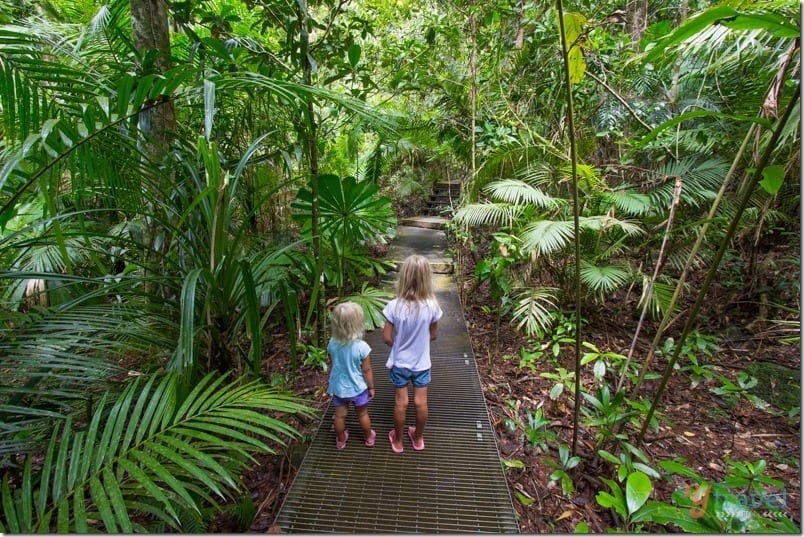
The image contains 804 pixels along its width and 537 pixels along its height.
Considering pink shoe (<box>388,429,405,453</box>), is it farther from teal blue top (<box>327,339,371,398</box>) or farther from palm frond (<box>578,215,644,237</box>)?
palm frond (<box>578,215,644,237</box>)

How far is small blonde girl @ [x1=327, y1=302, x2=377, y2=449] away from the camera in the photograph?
1.58 meters

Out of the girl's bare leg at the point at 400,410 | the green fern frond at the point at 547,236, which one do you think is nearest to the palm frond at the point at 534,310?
the green fern frond at the point at 547,236

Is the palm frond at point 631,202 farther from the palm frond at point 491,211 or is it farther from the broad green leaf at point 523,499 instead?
the broad green leaf at point 523,499

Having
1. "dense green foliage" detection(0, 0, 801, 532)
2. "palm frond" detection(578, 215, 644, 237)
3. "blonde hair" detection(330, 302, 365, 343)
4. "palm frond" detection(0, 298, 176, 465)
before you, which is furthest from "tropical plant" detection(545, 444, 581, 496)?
"palm frond" detection(0, 298, 176, 465)

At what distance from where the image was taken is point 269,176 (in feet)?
8.66

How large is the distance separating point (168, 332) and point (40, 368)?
42 cm

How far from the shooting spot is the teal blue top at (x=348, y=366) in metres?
1.60

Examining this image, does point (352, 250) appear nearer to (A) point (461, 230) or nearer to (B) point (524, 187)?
(A) point (461, 230)

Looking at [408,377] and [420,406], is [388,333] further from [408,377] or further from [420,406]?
[420,406]

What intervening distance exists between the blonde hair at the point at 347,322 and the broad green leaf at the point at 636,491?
3.70ft

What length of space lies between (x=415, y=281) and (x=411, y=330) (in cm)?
24

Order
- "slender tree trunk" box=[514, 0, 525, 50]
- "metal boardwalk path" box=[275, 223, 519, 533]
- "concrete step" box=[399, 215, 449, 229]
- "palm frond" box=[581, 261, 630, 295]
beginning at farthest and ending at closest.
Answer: "concrete step" box=[399, 215, 449, 229] → "slender tree trunk" box=[514, 0, 525, 50] → "palm frond" box=[581, 261, 630, 295] → "metal boardwalk path" box=[275, 223, 519, 533]

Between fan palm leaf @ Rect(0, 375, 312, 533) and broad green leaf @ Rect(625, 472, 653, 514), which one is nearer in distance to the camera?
fan palm leaf @ Rect(0, 375, 312, 533)

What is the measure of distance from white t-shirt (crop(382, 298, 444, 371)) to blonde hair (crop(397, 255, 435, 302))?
0.10 ft
